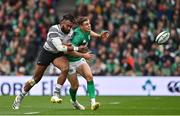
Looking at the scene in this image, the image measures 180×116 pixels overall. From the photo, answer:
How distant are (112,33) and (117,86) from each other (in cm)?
321

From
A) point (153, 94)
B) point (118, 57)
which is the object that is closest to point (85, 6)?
point (118, 57)

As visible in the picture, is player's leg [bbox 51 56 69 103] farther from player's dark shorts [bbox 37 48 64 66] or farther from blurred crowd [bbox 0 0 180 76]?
blurred crowd [bbox 0 0 180 76]

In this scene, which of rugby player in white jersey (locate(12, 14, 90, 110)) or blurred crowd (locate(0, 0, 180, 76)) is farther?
blurred crowd (locate(0, 0, 180, 76))

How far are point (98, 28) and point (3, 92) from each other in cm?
532

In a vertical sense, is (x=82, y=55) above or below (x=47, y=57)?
above

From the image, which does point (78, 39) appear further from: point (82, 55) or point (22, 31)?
point (22, 31)

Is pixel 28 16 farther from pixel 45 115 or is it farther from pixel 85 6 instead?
pixel 45 115

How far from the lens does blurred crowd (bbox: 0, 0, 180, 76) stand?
29.1 metres

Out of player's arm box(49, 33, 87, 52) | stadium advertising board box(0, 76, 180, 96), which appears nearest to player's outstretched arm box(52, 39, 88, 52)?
player's arm box(49, 33, 87, 52)

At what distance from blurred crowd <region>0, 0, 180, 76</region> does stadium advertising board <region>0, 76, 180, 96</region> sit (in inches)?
24.9

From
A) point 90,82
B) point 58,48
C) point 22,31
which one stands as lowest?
point 22,31

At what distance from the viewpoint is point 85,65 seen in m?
18.0

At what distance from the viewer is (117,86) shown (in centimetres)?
2844

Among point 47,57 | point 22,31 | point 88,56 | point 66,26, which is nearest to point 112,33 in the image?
point 22,31
